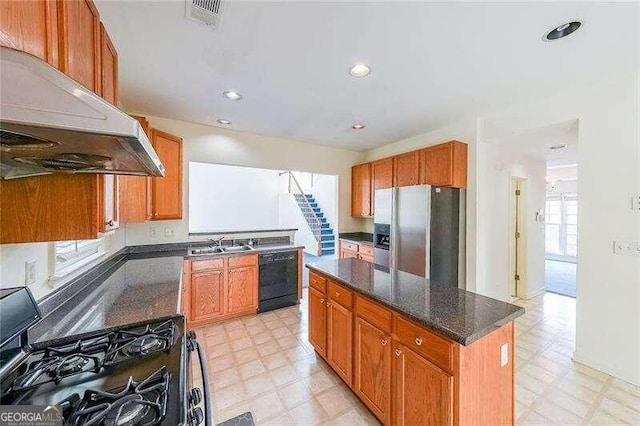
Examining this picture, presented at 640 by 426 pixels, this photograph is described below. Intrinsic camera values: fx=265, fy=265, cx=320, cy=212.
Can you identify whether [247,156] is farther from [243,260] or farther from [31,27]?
[31,27]

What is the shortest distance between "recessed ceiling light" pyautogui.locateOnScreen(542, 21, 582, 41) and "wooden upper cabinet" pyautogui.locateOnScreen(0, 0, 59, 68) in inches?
99.6

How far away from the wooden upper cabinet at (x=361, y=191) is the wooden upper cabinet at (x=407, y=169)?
63 centimetres

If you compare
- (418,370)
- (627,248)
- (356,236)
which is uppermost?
(627,248)

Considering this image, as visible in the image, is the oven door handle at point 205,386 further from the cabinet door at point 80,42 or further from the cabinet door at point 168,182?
the cabinet door at point 168,182

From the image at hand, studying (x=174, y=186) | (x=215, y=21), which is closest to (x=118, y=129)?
(x=215, y=21)

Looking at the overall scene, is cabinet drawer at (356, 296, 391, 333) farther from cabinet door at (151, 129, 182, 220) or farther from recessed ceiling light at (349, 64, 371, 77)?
cabinet door at (151, 129, 182, 220)

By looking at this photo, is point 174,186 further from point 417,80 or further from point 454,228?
point 454,228

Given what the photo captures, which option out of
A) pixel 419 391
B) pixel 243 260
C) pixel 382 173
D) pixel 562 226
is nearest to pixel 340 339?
pixel 419 391

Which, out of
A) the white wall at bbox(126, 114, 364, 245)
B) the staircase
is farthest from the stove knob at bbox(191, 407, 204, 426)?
the staircase

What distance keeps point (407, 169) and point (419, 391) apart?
297 centimetres

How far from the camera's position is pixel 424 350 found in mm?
1352

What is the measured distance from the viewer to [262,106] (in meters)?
2.94

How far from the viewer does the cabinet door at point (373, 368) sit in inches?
63.4

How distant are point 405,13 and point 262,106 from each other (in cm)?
181
